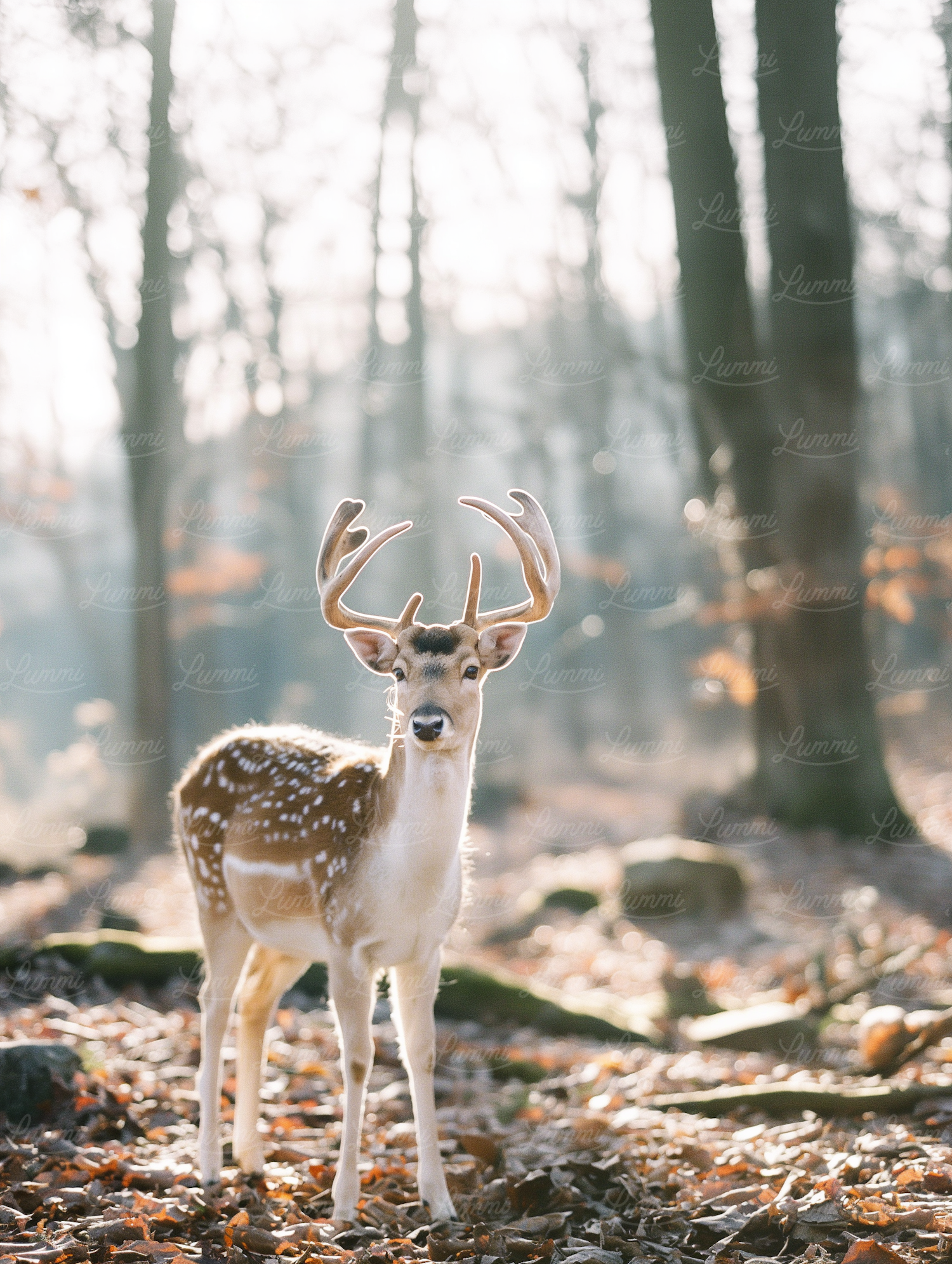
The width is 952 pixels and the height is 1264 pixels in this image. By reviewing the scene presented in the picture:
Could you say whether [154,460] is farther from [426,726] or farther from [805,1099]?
[805,1099]

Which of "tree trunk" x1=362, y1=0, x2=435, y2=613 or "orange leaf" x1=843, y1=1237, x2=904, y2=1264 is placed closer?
"orange leaf" x1=843, y1=1237, x2=904, y2=1264

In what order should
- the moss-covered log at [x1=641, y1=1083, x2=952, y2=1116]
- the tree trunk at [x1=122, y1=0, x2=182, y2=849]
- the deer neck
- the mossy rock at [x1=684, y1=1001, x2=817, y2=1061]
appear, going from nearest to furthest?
the deer neck, the moss-covered log at [x1=641, y1=1083, x2=952, y2=1116], the mossy rock at [x1=684, y1=1001, x2=817, y2=1061], the tree trunk at [x1=122, y1=0, x2=182, y2=849]

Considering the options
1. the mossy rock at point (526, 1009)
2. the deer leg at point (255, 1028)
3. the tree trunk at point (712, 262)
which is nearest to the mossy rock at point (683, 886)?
the mossy rock at point (526, 1009)

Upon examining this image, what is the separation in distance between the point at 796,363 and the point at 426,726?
8.45 m

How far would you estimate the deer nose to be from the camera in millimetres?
3658

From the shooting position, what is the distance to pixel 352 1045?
12.7 feet

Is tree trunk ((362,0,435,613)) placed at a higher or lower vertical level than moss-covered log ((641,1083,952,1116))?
higher

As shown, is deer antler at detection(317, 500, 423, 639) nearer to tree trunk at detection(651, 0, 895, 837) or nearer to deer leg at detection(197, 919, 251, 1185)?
deer leg at detection(197, 919, 251, 1185)

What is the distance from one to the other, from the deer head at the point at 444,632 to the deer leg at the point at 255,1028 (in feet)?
4.35

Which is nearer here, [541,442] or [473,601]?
[473,601]

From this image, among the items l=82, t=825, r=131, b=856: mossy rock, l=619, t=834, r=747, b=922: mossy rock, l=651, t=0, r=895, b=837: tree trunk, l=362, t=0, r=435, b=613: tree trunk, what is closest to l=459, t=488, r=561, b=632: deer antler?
l=619, t=834, r=747, b=922: mossy rock

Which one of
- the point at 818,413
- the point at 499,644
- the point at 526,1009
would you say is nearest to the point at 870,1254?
the point at 499,644

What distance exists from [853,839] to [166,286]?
10297 mm

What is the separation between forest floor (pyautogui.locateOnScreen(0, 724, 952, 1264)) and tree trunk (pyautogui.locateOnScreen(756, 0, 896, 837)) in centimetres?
172
